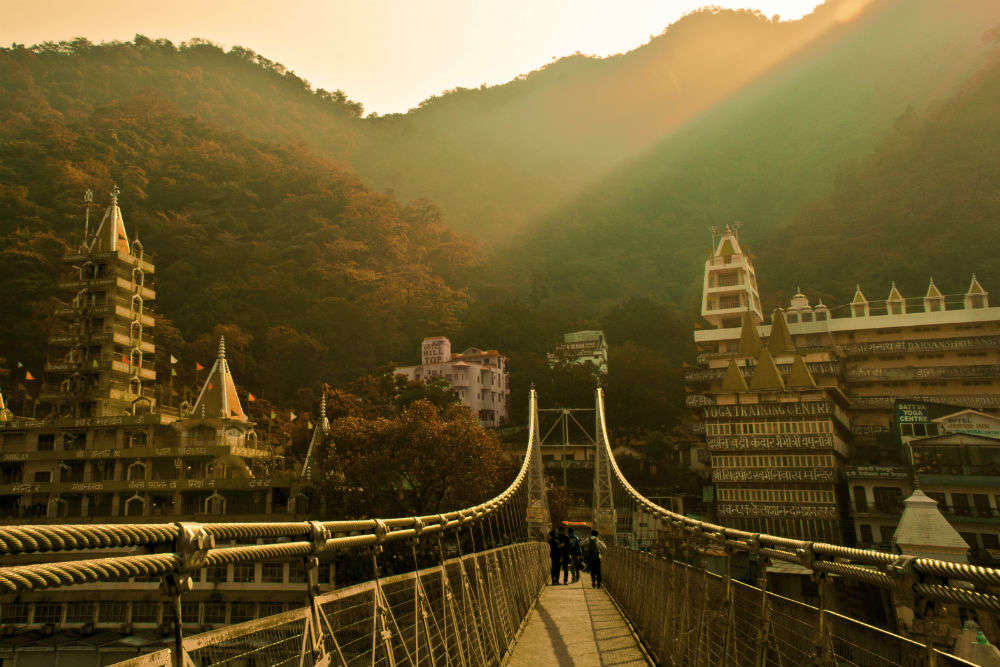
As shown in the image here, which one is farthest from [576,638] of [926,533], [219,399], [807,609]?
[219,399]

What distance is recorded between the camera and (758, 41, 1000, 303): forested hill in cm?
5184

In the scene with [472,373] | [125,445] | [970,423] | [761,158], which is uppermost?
[761,158]

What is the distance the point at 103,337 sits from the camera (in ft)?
119

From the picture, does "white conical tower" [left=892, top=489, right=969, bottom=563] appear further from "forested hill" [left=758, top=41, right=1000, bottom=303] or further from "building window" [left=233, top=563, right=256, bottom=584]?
"forested hill" [left=758, top=41, right=1000, bottom=303]

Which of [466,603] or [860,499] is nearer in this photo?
[466,603]

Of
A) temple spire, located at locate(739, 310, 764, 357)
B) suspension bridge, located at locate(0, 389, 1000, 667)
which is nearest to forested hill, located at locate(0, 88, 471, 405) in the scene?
temple spire, located at locate(739, 310, 764, 357)

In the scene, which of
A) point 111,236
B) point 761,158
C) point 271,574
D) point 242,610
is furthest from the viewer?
point 761,158

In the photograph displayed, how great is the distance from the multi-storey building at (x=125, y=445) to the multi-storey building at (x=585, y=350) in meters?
20.8

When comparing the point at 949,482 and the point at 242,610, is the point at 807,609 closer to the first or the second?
the point at 242,610

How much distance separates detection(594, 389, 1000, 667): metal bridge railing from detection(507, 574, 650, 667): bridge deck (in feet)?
1.55

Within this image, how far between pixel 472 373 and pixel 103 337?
20.6 meters

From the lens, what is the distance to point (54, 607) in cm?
2442

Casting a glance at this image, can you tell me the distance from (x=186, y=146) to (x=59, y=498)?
49.6m

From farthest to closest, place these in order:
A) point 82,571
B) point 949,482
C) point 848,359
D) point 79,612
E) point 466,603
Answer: point 848,359, point 949,482, point 79,612, point 466,603, point 82,571
